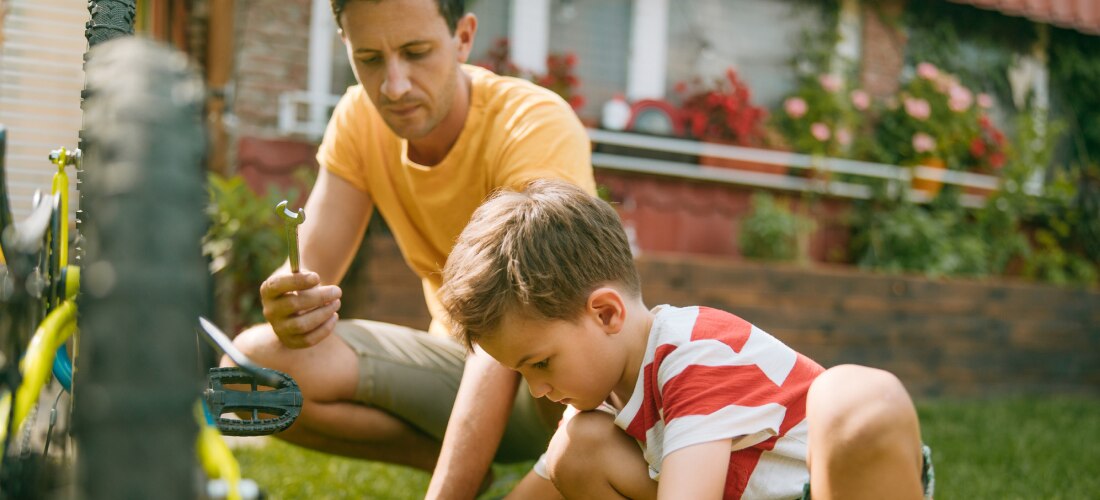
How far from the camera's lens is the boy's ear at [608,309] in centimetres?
137

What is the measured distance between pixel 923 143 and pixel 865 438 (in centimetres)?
513

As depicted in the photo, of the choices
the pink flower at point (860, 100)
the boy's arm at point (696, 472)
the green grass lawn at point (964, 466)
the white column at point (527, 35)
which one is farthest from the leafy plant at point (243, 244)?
the pink flower at point (860, 100)

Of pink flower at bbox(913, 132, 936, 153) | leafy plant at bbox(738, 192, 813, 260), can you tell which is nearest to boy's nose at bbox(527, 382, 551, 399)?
leafy plant at bbox(738, 192, 813, 260)

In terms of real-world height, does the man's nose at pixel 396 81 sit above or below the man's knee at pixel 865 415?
above

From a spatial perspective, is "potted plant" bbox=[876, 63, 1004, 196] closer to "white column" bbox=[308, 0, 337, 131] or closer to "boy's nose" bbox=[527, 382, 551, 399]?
"white column" bbox=[308, 0, 337, 131]

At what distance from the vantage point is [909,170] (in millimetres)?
5859

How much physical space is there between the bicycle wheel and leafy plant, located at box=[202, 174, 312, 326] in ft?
11.1

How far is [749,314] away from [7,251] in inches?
154

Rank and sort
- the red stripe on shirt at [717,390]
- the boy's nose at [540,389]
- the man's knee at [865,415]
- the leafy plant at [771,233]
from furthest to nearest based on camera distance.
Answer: the leafy plant at [771,233] → the boy's nose at [540,389] → the red stripe on shirt at [717,390] → the man's knee at [865,415]

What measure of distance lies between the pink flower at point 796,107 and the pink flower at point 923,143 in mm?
691

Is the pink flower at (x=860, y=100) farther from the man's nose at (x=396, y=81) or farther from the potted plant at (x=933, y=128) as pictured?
the man's nose at (x=396, y=81)

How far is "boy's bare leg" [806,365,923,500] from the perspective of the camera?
1178mm

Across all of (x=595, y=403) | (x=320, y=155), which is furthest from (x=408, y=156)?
(x=595, y=403)

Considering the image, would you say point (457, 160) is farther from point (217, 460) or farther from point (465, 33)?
point (217, 460)
